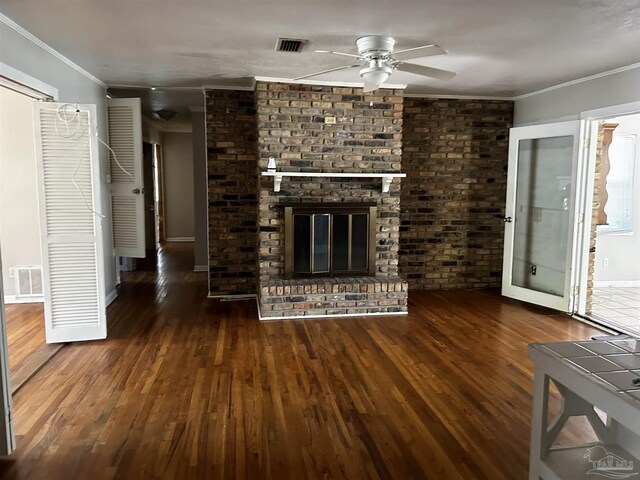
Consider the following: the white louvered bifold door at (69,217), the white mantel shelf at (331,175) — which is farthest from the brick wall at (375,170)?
the white louvered bifold door at (69,217)

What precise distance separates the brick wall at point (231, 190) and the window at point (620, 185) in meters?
4.52

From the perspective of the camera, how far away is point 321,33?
3186 mm

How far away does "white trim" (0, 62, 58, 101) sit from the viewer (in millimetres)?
3047

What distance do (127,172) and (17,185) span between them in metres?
1.14

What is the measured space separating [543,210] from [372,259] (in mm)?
2011

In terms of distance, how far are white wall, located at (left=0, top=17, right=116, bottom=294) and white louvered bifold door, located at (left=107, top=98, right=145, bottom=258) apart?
10cm

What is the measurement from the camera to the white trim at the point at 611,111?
4164 millimetres

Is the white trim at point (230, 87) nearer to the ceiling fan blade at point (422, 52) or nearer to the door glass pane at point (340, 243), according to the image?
the door glass pane at point (340, 243)

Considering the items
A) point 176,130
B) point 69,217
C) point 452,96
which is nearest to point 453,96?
Answer: point 452,96

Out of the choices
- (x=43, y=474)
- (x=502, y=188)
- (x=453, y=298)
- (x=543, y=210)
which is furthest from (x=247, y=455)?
(x=502, y=188)

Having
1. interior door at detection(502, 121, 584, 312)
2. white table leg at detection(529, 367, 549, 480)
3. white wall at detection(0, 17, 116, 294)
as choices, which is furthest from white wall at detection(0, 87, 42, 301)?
interior door at detection(502, 121, 584, 312)

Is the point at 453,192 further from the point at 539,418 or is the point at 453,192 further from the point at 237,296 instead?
the point at 539,418

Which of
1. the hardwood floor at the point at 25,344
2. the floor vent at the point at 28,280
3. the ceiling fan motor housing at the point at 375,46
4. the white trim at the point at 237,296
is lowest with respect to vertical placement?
the hardwood floor at the point at 25,344

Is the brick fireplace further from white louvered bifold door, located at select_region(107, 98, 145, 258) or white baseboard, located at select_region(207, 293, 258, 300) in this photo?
white louvered bifold door, located at select_region(107, 98, 145, 258)
